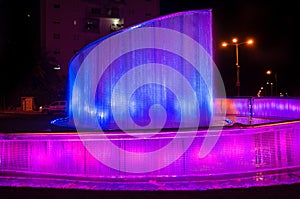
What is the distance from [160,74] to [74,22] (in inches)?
2252

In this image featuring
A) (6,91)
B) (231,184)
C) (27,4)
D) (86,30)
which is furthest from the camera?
(27,4)

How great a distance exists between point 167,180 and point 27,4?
74815mm

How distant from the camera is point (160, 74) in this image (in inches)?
605

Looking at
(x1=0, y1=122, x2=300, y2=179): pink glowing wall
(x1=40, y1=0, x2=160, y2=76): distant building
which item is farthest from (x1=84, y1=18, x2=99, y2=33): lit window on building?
(x1=0, y1=122, x2=300, y2=179): pink glowing wall

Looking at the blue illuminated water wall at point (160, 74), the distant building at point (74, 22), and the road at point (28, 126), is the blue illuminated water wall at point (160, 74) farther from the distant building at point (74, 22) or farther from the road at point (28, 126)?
the distant building at point (74, 22)

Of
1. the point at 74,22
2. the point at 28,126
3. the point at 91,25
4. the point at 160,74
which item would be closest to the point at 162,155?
the point at 160,74

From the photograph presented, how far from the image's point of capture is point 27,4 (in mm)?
74375

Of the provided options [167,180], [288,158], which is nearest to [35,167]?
[167,180]

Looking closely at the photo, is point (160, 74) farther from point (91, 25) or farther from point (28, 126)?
point (91, 25)

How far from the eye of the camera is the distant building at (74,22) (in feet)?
219

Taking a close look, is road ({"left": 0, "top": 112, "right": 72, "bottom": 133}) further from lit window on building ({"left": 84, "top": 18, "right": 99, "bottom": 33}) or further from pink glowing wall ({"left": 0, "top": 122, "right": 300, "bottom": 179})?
lit window on building ({"left": 84, "top": 18, "right": 99, "bottom": 33})

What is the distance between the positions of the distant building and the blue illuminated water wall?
4783 cm

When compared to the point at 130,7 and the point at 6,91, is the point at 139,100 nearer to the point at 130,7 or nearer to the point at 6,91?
the point at 6,91

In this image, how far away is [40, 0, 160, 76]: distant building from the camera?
66.9 meters
